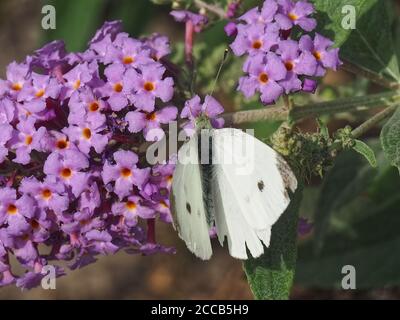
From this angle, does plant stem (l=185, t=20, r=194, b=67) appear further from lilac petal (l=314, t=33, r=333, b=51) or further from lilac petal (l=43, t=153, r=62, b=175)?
lilac petal (l=43, t=153, r=62, b=175)

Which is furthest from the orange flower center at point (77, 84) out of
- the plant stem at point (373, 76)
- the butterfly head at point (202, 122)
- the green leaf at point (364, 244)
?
the green leaf at point (364, 244)

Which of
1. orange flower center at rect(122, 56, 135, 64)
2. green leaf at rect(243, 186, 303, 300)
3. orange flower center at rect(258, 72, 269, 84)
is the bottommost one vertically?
green leaf at rect(243, 186, 303, 300)

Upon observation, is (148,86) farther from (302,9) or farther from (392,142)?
(392,142)

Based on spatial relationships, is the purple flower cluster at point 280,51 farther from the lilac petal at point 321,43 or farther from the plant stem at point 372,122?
the plant stem at point 372,122

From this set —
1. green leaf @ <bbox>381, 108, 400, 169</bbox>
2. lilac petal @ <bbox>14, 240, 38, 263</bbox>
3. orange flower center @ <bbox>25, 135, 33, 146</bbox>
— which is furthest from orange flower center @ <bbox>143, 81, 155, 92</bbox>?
green leaf @ <bbox>381, 108, 400, 169</bbox>

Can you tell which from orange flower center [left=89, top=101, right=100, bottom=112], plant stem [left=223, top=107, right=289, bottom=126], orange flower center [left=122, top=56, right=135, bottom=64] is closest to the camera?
orange flower center [left=89, top=101, right=100, bottom=112]

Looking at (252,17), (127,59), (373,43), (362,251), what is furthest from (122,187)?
(362,251)
